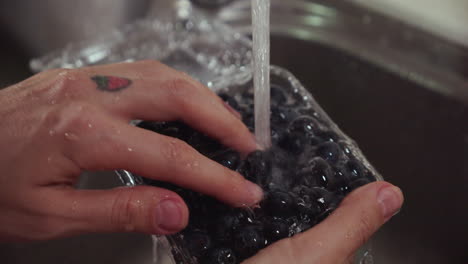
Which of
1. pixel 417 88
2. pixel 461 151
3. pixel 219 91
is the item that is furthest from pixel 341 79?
pixel 219 91

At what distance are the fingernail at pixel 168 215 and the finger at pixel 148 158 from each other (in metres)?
0.03

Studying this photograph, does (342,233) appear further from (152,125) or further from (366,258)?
(152,125)

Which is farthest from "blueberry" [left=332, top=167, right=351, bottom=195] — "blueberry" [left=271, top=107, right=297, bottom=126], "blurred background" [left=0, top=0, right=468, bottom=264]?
"blurred background" [left=0, top=0, right=468, bottom=264]

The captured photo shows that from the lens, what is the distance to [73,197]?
440 mm

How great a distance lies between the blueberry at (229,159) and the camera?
1.68 feet

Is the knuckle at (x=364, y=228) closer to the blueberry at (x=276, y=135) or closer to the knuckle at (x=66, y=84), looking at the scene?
the blueberry at (x=276, y=135)

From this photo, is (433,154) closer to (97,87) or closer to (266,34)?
(266,34)

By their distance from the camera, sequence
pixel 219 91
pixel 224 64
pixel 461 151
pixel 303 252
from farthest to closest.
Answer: pixel 224 64 < pixel 461 151 < pixel 219 91 < pixel 303 252

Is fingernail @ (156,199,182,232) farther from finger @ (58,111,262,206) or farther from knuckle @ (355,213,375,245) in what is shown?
knuckle @ (355,213,375,245)

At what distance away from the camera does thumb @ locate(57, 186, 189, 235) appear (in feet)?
1.43

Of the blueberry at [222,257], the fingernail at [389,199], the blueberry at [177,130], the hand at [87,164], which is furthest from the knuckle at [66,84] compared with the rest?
the fingernail at [389,199]

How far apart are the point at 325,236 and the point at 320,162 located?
89 millimetres

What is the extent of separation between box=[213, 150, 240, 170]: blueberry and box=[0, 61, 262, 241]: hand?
0.04 meters

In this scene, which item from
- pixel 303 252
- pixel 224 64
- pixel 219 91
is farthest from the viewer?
pixel 224 64
